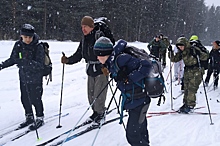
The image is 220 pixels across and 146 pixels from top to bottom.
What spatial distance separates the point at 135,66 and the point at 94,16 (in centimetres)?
3513

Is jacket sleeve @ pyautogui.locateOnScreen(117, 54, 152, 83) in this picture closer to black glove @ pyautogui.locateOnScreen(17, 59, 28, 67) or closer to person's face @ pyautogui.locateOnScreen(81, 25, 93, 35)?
person's face @ pyautogui.locateOnScreen(81, 25, 93, 35)

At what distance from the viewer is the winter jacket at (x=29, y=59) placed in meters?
4.63

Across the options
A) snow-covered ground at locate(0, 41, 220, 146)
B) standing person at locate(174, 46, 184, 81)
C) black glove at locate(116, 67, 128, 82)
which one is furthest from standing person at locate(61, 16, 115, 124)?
standing person at locate(174, 46, 184, 81)

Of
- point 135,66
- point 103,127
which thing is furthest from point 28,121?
point 135,66

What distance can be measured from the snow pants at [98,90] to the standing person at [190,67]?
2193mm

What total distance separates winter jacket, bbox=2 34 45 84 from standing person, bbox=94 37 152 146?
1781mm

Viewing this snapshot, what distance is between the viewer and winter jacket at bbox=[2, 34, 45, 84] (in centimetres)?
463

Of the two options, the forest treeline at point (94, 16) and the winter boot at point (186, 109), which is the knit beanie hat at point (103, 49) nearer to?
the winter boot at point (186, 109)

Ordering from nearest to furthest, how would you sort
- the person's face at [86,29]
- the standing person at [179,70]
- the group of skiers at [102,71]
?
the group of skiers at [102,71] → the person's face at [86,29] → the standing person at [179,70]

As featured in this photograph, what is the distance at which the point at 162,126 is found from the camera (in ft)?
17.0

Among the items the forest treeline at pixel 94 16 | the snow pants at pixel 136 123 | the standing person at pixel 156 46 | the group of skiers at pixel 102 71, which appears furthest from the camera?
the forest treeline at pixel 94 16

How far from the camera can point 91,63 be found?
501 centimetres

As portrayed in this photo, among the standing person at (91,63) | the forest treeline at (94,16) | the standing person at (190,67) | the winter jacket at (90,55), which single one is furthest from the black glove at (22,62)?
the forest treeline at (94,16)

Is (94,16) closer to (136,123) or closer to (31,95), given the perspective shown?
(31,95)
